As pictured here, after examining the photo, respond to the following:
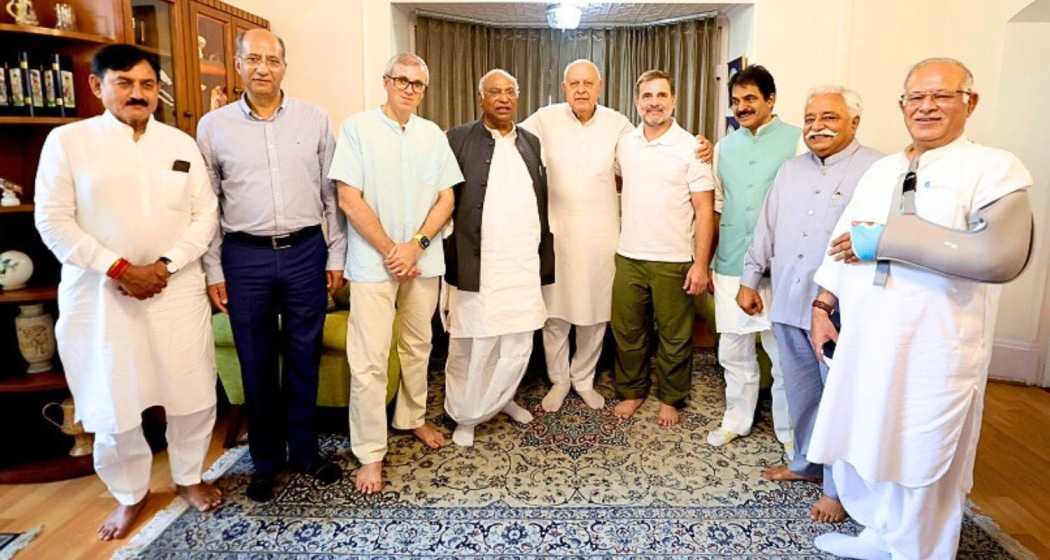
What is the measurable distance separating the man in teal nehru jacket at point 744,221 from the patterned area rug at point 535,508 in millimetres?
167

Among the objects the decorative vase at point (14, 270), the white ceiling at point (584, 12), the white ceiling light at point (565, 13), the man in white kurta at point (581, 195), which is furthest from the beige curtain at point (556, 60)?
the decorative vase at point (14, 270)

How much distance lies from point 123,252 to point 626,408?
223cm

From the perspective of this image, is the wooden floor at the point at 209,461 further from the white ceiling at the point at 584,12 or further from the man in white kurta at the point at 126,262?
the white ceiling at the point at 584,12

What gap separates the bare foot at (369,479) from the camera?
2514mm

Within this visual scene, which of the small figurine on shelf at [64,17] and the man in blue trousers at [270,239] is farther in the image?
the small figurine on shelf at [64,17]

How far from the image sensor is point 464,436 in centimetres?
294

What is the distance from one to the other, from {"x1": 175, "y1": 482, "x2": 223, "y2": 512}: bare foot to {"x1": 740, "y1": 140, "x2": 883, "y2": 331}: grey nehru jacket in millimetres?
2146

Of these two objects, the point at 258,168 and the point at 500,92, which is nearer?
the point at 258,168

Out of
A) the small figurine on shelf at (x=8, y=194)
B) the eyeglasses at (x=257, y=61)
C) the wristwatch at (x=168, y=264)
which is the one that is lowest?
the wristwatch at (x=168, y=264)

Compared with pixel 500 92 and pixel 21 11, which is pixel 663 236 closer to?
pixel 500 92

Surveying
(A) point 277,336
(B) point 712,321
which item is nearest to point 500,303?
(A) point 277,336

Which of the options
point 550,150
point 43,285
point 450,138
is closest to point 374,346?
point 450,138

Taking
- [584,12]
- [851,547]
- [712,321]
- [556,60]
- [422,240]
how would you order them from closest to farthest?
[851,547] → [422,240] → [712,321] → [584,12] → [556,60]

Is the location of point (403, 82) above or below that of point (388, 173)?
above
